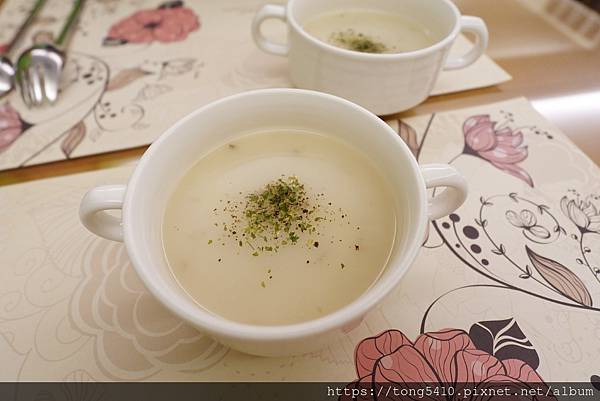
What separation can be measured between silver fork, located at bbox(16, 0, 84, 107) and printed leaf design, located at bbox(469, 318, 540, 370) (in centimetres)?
109

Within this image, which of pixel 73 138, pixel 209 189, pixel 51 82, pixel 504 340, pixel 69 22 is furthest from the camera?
pixel 69 22

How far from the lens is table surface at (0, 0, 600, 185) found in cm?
89

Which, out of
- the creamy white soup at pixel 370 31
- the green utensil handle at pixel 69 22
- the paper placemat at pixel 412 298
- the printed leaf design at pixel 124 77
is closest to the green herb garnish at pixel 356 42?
the creamy white soup at pixel 370 31

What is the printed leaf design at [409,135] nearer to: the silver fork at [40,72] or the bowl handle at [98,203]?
the bowl handle at [98,203]

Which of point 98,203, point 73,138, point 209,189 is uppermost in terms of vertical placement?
point 98,203

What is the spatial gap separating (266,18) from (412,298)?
2.43 ft

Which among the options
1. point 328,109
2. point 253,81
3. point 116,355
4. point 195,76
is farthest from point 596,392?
point 195,76

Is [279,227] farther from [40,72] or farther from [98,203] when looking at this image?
[40,72]

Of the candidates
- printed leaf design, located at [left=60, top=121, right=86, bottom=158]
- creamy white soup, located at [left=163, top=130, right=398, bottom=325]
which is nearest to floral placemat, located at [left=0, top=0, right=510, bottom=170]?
printed leaf design, located at [left=60, top=121, right=86, bottom=158]

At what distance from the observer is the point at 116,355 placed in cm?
61

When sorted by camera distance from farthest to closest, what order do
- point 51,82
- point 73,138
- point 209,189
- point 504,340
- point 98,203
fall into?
1. point 51,82
2. point 73,138
3. point 209,189
4. point 504,340
5. point 98,203

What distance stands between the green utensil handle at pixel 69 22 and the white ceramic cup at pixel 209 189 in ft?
2.49

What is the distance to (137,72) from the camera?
43.3 inches

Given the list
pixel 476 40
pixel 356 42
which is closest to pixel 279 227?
pixel 356 42
